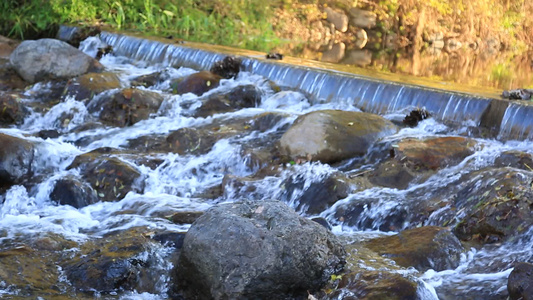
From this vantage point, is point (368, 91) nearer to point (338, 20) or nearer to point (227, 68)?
point (227, 68)

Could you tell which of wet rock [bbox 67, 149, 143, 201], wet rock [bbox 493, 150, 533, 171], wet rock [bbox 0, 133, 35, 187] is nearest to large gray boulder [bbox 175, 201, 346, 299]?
wet rock [bbox 67, 149, 143, 201]

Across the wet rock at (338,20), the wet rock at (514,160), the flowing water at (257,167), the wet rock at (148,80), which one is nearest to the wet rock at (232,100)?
the flowing water at (257,167)

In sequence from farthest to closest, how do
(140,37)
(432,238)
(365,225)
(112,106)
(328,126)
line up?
(140,37), (112,106), (328,126), (365,225), (432,238)

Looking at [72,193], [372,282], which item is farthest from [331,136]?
[372,282]

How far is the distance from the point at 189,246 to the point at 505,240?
7.33ft

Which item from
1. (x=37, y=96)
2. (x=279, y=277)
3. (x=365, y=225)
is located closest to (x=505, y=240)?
(x=365, y=225)

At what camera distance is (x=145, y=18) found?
15031mm

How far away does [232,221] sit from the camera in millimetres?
4066

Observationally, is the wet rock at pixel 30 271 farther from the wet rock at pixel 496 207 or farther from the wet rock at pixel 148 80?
the wet rock at pixel 148 80

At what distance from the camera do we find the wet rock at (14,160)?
664 centimetres

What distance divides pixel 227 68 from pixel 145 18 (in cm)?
527

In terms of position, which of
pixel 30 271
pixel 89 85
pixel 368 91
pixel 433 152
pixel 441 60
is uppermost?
pixel 433 152

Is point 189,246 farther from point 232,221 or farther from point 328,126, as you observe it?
point 328,126

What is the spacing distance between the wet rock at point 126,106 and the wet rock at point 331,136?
98.9 inches
